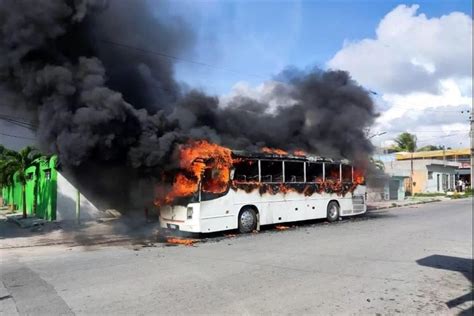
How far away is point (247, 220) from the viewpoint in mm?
12695

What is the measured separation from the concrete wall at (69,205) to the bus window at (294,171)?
27.0 feet

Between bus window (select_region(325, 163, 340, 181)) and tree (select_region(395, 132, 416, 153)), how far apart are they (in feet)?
155

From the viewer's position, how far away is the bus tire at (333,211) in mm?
15953

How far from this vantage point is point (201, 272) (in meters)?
7.27

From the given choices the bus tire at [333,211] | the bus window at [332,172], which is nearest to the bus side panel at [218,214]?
the bus tire at [333,211]

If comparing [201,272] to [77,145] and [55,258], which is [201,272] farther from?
[77,145]

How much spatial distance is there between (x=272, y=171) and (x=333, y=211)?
12.9 ft

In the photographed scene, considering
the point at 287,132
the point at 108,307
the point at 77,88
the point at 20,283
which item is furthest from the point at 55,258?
the point at 287,132

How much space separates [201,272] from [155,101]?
926 cm

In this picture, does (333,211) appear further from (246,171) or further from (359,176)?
(246,171)

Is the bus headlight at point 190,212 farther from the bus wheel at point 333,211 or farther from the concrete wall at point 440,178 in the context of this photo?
→ the concrete wall at point 440,178

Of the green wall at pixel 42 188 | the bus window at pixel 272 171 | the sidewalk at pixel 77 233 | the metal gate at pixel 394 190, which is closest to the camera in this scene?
the sidewalk at pixel 77 233

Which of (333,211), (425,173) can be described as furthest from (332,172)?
(425,173)

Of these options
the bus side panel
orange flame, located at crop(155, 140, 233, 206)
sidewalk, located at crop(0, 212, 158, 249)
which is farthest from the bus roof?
sidewalk, located at crop(0, 212, 158, 249)
